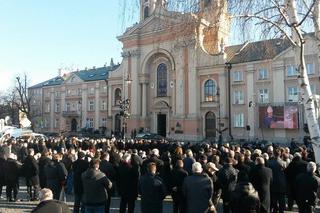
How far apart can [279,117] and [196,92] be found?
1142 cm


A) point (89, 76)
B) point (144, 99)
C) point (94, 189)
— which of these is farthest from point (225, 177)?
point (89, 76)

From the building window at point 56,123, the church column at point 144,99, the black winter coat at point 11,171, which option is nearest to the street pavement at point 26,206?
the black winter coat at point 11,171

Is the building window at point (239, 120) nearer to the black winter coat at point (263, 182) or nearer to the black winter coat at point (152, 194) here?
the black winter coat at point (263, 182)

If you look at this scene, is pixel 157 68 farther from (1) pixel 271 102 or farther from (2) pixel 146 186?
(2) pixel 146 186

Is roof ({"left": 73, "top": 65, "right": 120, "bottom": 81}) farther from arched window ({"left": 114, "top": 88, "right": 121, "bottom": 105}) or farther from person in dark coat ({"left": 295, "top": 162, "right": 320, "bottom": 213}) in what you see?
person in dark coat ({"left": 295, "top": 162, "right": 320, "bottom": 213})

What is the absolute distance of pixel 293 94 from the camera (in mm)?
39594

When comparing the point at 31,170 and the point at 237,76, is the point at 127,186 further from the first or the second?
the point at 237,76

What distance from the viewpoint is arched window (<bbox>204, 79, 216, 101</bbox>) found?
45.8m

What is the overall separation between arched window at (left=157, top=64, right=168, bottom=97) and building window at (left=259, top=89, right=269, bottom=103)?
14.1 metres

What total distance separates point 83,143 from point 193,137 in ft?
80.3

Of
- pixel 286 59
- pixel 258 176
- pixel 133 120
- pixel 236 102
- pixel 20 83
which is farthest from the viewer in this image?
pixel 20 83

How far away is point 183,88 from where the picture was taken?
156ft

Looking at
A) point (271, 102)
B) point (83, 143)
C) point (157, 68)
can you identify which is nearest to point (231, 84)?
point (271, 102)

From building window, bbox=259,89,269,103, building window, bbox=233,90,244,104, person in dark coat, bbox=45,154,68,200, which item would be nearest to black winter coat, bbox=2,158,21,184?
person in dark coat, bbox=45,154,68,200
